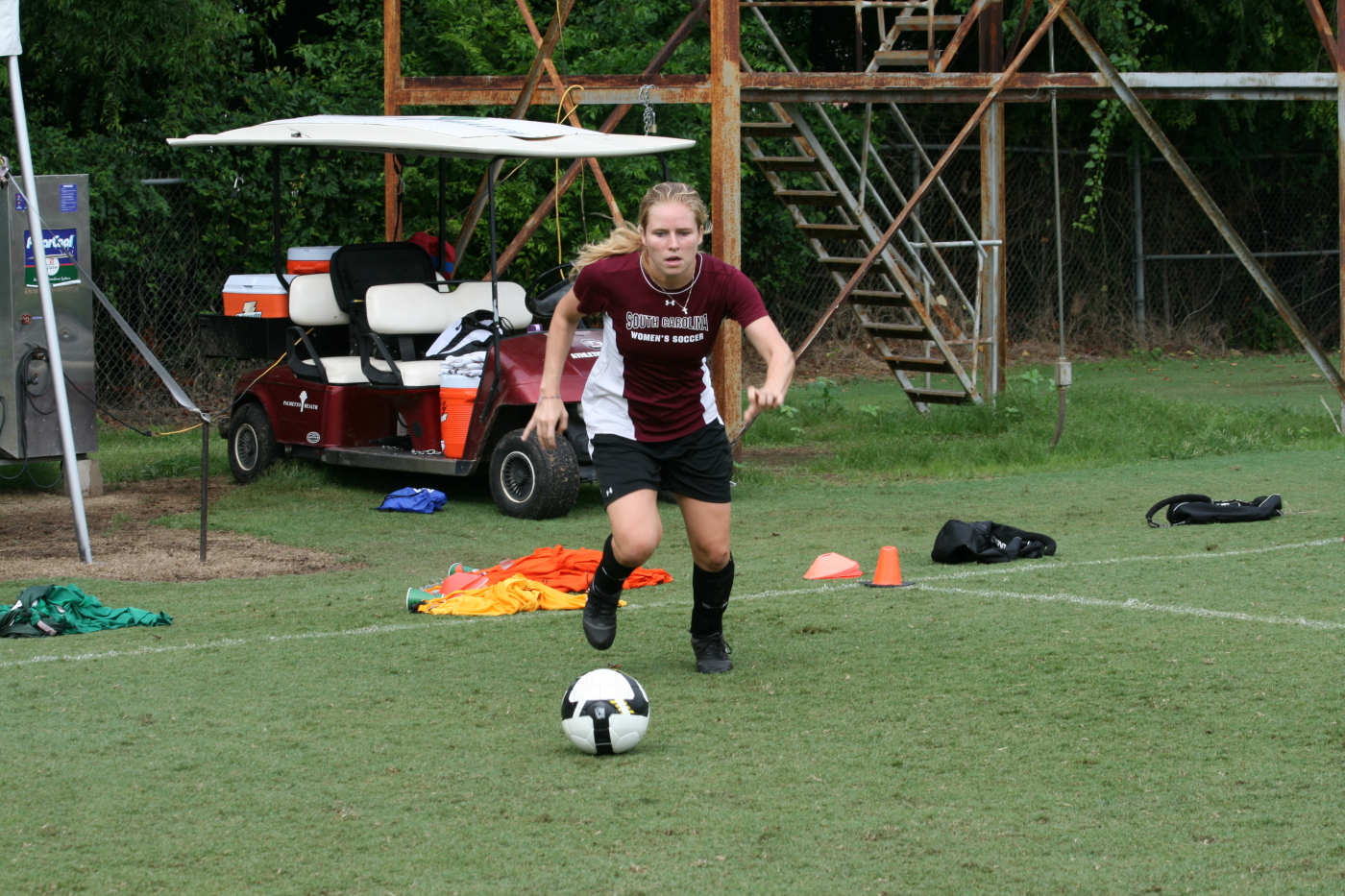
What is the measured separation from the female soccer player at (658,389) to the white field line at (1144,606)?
72.0 inches

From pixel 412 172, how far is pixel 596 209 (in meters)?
1.93

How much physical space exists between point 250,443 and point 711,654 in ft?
23.2

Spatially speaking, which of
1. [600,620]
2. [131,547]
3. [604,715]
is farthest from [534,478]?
[604,715]

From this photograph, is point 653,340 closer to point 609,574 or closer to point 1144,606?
point 609,574

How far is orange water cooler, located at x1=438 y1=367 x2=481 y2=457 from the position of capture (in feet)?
35.2

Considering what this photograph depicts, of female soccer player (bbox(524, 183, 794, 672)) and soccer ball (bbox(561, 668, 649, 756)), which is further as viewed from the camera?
female soccer player (bbox(524, 183, 794, 672))

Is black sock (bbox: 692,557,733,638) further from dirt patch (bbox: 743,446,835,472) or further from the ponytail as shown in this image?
dirt patch (bbox: 743,446,835,472)

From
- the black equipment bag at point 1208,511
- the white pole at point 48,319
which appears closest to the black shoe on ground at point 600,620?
the white pole at point 48,319

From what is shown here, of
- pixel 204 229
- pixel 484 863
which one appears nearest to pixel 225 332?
pixel 204 229

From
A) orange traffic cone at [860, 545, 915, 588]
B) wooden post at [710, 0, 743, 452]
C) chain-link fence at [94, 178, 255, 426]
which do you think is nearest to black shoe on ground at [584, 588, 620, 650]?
orange traffic cone at [860, 545, 915, 588]

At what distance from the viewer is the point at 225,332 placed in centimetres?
1212

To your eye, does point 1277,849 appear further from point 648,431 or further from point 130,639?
point 130,639

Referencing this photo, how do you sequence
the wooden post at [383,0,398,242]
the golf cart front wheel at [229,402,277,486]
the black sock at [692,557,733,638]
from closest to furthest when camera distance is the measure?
1. the black sock at [692,557,733,638]
2. the golf cart front wheel at [229,402,277,486]
3. the wooden post at [383,0,398,242]

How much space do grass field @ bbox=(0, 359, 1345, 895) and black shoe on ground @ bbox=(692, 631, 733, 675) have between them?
0.06 meters
